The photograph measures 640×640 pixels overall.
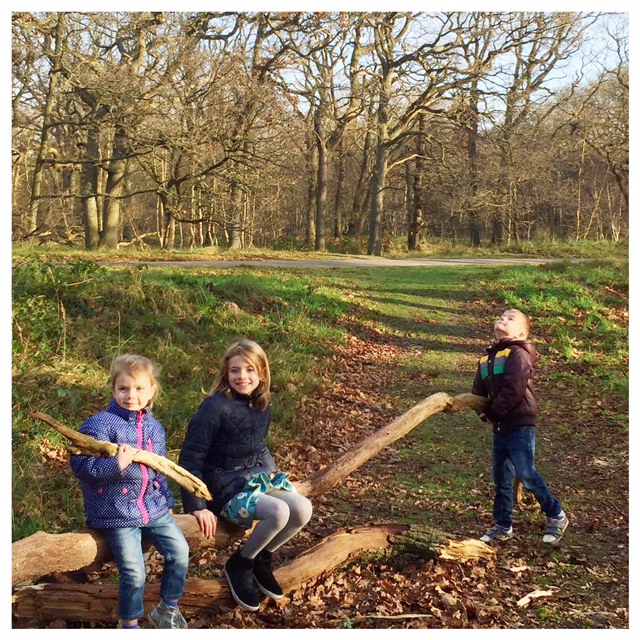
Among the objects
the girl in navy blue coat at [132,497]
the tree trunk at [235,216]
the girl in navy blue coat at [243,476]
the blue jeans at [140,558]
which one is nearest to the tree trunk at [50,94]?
the tree trunk at [235,216]

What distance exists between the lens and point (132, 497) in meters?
3.19

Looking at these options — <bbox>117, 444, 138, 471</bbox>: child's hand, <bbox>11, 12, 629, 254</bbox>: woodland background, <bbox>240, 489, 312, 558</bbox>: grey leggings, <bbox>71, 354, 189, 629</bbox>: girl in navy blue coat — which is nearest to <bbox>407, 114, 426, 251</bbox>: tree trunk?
<bbox>11, 12, 629, 254</bbox>: woodland background

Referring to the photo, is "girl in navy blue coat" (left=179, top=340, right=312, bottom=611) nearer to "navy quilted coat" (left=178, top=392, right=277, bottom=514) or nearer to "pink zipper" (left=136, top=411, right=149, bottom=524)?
"navy quilted coat" (left=178, top=392, right=277, bottom=514)

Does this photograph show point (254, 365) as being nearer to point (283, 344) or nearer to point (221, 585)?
point (221, 585)

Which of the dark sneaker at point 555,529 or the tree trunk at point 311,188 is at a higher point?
the tree trunk at point 311,188

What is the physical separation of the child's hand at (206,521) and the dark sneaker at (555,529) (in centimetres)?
272

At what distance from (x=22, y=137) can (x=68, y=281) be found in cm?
1014

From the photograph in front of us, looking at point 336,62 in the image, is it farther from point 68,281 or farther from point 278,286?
point 68,281

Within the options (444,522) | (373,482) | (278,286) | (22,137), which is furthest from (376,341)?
(22,137)

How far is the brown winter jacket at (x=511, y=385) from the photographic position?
4.70 metres

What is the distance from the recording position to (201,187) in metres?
19.0

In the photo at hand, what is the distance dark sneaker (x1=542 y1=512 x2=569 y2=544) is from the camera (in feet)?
15.6

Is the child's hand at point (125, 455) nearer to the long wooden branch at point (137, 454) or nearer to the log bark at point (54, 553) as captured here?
the long wooden branch at point (137, 454)

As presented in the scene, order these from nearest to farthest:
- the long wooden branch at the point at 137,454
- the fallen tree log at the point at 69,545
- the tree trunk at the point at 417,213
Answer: the long wooden branch at the point at 137,454 → the fallen tree log at the point at 69,545 → the tree trunk at the point at 417,213
